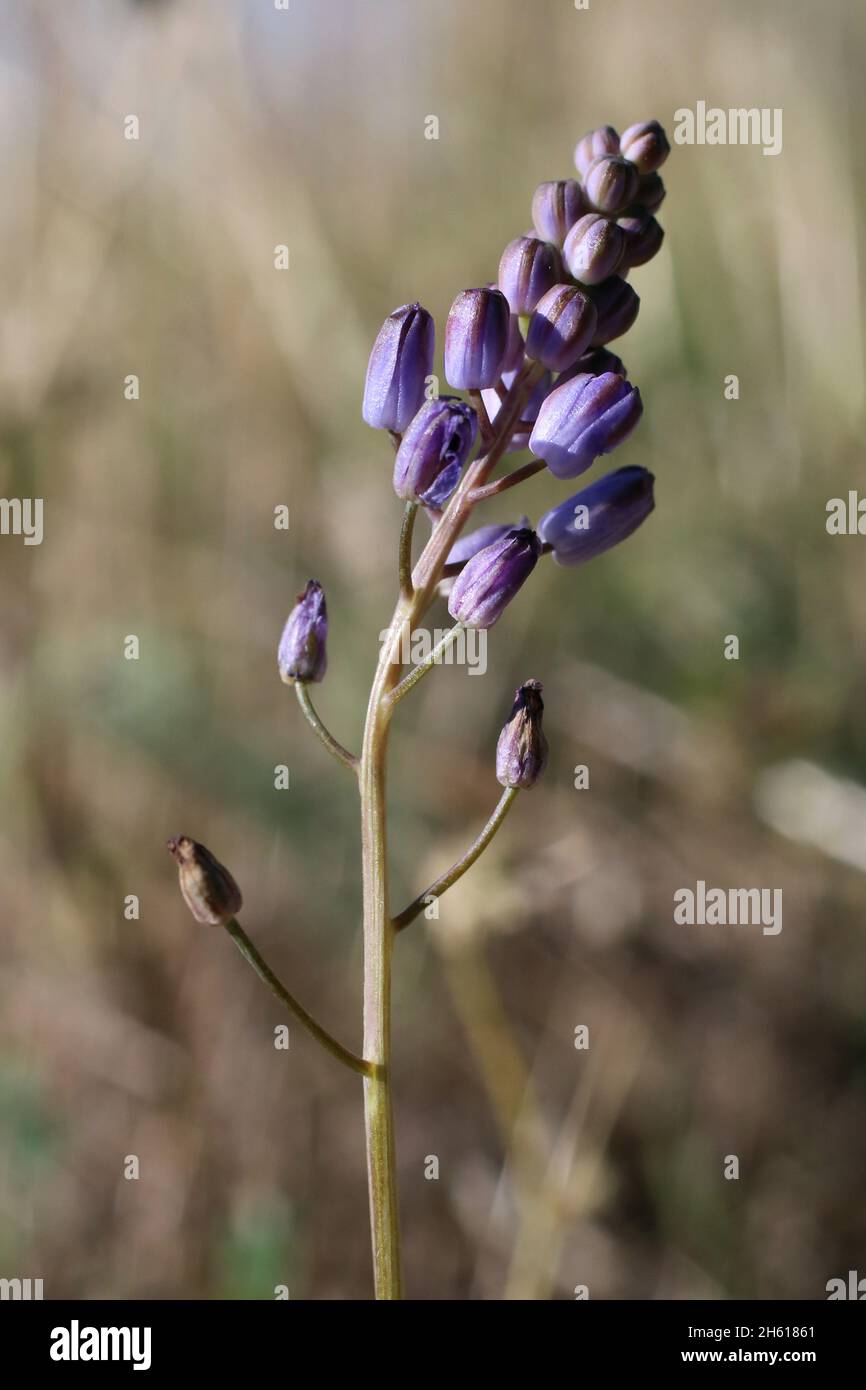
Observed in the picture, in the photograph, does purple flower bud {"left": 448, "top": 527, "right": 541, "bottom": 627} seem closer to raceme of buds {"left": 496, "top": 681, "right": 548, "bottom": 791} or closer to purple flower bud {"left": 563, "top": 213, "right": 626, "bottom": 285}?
raceme of buds {"left": 496, "top": 681, "right": 548, "bottom": 791}

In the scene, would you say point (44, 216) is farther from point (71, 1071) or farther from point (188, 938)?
point (71, 1071)

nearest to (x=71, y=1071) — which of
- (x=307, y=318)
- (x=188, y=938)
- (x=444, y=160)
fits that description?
(x=188, y=938)

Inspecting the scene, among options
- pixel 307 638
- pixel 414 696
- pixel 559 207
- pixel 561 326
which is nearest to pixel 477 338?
pixel 561 326

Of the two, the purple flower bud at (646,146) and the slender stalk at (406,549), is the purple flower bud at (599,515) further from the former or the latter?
the purple flower bud at (646,146)

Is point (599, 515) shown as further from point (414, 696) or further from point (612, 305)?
point (414, 696)

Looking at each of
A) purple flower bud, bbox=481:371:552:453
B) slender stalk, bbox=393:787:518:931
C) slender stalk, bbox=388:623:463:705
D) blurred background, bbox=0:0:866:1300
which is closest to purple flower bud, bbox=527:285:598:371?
purple flower bud, bbox=481:371:552:453

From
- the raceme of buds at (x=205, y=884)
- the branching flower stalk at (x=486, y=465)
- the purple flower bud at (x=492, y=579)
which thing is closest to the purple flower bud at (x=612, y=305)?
the branching flower stalk at (x=486, y=465)

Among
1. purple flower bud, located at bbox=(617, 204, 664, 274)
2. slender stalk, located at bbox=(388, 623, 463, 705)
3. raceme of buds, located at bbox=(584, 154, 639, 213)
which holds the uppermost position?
raceme of buds, located at bbox=(584, 154, 639, 213)
